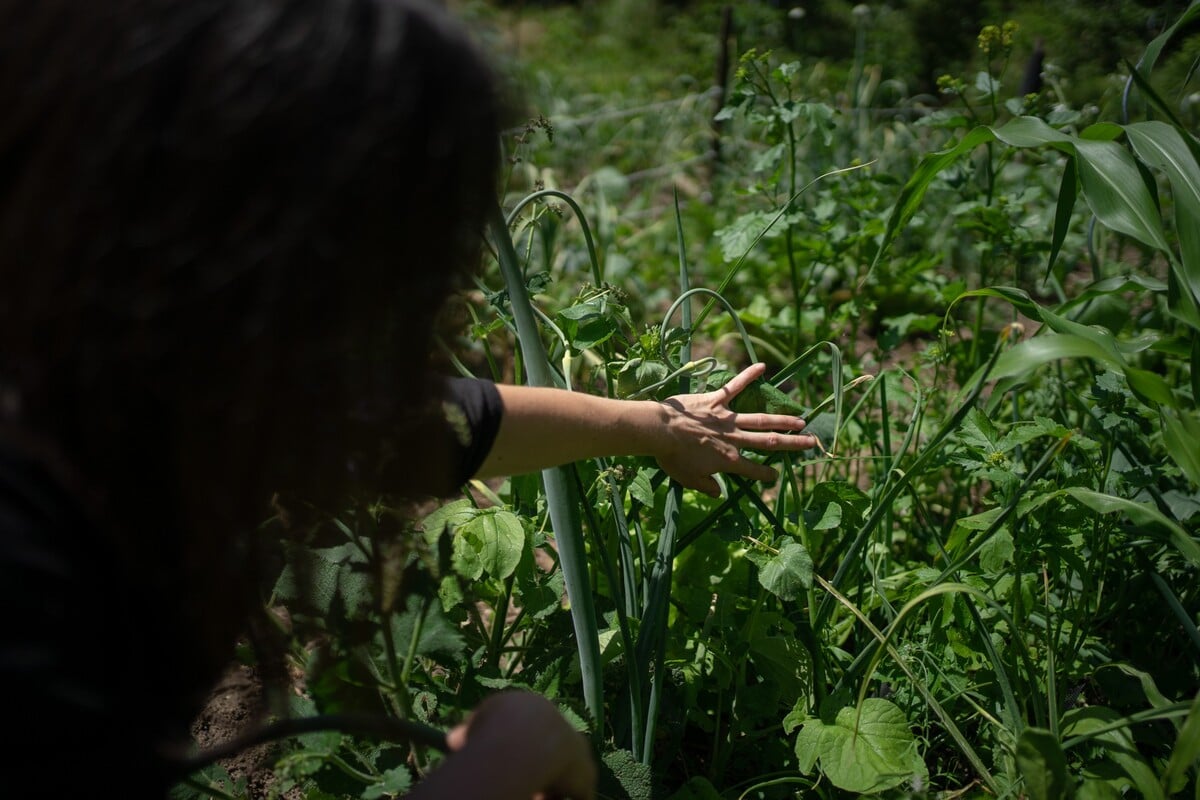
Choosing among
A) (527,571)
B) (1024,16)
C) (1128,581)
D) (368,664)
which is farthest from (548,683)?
(1024,16)

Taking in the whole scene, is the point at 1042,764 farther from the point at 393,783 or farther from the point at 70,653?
the point at 70,653

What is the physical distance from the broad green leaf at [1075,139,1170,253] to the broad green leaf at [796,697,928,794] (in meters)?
0.67

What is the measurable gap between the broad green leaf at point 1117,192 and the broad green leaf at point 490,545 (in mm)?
840

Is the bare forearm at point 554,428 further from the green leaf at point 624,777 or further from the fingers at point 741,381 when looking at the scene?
the green leaf at point 624,777

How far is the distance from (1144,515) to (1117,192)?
1.34 feet

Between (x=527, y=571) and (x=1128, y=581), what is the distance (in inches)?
36.5

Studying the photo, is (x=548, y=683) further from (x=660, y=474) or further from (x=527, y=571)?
(x=660, y=474)

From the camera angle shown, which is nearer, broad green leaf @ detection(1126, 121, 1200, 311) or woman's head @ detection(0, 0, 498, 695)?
woman's head @ detection(0, 0, 498, 695)

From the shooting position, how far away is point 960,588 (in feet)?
3.62

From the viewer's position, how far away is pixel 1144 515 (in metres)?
1.08

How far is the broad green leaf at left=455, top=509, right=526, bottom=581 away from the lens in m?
1.22

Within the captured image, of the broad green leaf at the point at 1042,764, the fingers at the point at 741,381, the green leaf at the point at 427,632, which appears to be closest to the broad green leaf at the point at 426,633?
the green leaf at the point at 427,632

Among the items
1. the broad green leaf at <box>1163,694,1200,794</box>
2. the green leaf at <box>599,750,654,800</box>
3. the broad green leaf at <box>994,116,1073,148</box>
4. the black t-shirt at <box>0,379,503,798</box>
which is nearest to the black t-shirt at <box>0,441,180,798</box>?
the black t-shirt at <box>0,379,503,798</box>

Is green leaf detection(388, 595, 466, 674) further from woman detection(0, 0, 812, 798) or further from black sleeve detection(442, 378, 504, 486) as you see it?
woman detection(0, 0, 812, 798)
